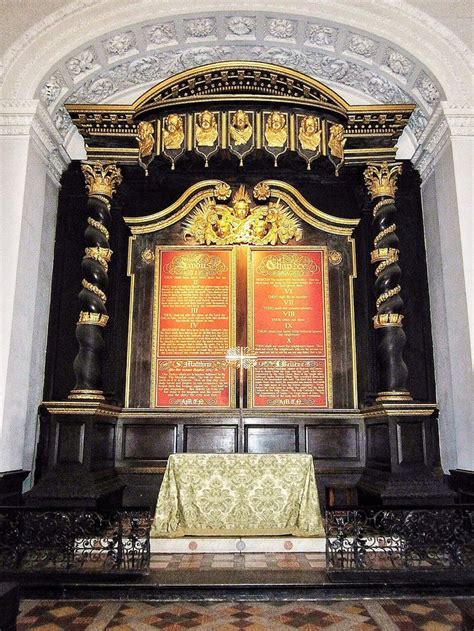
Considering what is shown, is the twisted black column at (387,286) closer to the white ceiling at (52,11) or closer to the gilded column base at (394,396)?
the gilded column base at (394,396)

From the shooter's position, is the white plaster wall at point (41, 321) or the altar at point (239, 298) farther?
the white plaster wall at point (41, 321)

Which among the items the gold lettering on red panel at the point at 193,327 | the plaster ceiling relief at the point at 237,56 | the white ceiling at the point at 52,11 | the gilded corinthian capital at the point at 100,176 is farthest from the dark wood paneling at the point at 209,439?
the white ceiling at the point at 52,11

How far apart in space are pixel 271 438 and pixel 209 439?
0.72 metres

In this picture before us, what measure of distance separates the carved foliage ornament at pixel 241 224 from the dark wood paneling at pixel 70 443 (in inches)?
107

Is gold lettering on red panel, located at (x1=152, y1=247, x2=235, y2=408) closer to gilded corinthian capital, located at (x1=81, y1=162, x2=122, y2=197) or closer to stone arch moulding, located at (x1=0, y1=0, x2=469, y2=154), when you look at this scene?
gilded corinthian capital, located at (x1=81, y1=162, x2=122, y2=197)

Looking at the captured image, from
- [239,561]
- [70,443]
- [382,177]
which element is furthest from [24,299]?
[382,177]

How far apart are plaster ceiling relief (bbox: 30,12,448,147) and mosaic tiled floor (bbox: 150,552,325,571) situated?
496 cm

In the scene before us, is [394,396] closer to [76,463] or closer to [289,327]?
[289,327]

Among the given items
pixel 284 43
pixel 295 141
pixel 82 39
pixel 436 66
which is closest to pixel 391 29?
pixel 436 66

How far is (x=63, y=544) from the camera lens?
13.5 ft

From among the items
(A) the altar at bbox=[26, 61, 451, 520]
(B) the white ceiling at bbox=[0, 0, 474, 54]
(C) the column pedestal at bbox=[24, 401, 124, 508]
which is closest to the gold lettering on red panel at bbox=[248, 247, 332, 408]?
(A) the altar at bbox=[26, 61, 451, 520]

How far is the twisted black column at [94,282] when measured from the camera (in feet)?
18.9

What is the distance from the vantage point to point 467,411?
534cm

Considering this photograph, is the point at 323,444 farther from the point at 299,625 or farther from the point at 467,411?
the point at 299,625
